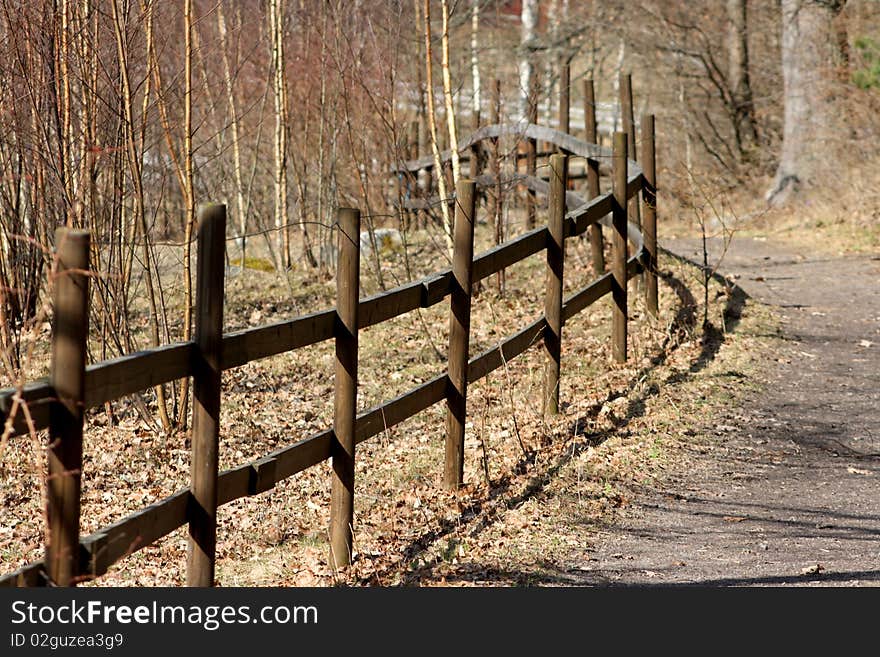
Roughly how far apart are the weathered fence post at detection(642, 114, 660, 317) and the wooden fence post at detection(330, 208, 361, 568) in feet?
16.5

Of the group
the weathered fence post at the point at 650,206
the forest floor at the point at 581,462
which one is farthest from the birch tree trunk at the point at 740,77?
the weathered fence post at the point at 650,206

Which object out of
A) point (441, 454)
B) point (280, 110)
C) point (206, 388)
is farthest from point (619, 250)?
point (206, 388)

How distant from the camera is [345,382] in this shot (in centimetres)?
523

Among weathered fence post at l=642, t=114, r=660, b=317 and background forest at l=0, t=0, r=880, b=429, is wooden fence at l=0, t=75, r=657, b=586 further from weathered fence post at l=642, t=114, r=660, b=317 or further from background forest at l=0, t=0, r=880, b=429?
weathered fence post at l=642, t=114, r=660, b=317

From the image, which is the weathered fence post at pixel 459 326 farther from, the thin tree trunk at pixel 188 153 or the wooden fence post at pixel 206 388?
the wooden fence post at pixel 206 388

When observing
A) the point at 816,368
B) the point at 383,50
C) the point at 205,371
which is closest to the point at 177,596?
the point at 205,371

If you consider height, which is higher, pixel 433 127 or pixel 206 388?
pixel 433 127

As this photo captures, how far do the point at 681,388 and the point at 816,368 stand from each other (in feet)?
4.36

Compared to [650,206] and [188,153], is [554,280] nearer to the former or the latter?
[188,153]

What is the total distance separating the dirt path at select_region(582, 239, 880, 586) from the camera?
16.7 feet

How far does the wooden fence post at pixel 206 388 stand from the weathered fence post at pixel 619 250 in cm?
495

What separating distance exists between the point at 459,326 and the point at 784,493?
6.58ft

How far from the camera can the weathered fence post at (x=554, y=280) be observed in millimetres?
7445

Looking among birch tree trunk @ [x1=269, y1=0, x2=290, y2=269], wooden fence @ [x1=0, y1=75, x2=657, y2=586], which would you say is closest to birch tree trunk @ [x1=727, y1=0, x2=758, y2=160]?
birch tree trunk @ [x1=269, y1=0, x2=290, y2=269]
